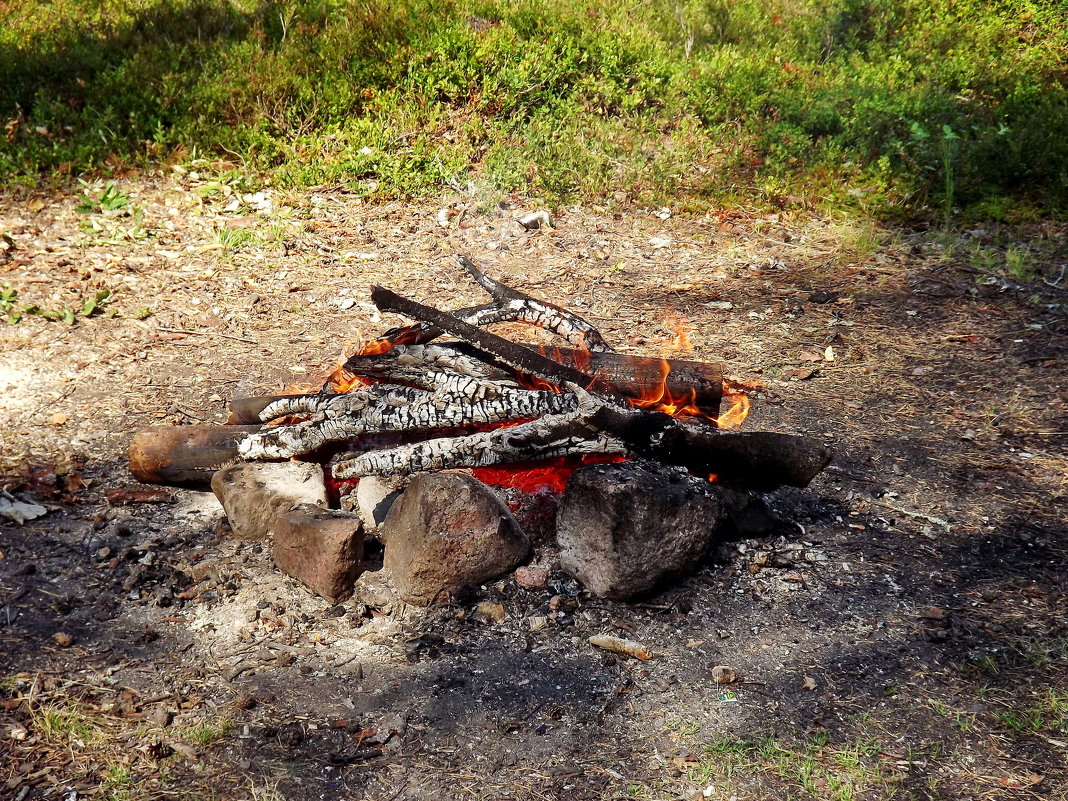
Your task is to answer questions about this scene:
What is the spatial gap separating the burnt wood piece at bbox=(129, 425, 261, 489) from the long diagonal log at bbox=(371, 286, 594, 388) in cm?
91

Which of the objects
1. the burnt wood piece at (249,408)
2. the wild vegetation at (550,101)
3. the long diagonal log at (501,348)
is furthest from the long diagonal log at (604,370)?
the wild vegetation at (550,101)

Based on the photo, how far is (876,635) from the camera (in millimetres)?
3127

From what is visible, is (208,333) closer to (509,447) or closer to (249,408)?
(249,408)

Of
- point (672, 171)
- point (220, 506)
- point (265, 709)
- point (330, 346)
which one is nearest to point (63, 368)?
point (330, 346)

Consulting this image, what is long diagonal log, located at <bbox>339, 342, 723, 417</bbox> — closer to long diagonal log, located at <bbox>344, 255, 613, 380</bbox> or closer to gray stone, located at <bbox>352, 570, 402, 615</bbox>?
long diagonal log, located at <bbox>344, 255, 613, 380</bbox>

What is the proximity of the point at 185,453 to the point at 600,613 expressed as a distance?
1.99 m

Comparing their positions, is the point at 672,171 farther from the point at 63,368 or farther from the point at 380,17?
the point at 63,368

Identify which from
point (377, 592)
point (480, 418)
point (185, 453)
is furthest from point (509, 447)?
point (185, 453)

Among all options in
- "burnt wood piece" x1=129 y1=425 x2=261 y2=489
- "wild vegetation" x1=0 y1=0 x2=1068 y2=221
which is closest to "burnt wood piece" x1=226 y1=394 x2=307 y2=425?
"burnt wood piece" x1=129 y1=425 x2=261 y2=489

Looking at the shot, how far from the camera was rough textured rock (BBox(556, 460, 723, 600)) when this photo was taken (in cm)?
322

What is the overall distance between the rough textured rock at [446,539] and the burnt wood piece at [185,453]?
1029 millimetres

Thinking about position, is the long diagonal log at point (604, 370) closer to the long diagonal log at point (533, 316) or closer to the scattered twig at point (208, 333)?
the long diagonal log at point (533, 316)

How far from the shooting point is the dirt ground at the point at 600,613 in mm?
2650

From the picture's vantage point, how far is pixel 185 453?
395 cm
